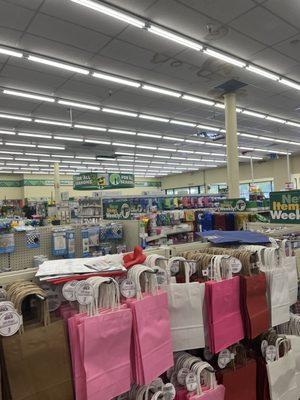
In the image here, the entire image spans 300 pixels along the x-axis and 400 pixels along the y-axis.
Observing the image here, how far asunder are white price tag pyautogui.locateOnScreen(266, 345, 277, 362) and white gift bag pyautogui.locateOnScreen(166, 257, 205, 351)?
499 mm

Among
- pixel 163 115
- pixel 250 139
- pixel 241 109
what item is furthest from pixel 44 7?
pixel 250 139

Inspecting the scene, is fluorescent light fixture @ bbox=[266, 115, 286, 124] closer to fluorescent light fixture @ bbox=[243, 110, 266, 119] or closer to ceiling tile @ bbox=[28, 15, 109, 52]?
fluorescent light fixture @ bbox=[243, 110, 266, 119]

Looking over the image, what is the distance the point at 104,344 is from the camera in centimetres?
125

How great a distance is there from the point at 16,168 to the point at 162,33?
735 inches

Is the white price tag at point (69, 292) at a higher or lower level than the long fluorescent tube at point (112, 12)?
lower

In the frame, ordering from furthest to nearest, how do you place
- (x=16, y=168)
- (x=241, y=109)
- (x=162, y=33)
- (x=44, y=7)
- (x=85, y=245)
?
(x=16, y=168), (x=241, y=109), (x=162, y=33), (x=44, y=7), (x=85, y=245)

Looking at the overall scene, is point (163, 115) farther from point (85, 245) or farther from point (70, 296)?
point (70, 296)

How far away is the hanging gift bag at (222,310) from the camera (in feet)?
5.20

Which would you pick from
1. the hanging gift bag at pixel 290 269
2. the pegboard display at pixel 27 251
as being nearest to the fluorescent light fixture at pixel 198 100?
the pegboard display at pixel 27 251

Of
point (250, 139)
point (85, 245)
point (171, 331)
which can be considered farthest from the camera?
point (250, 139)

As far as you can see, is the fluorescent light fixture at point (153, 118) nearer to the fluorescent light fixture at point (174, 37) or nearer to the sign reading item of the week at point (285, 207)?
the fluorescent light fixture at point (174, 37)

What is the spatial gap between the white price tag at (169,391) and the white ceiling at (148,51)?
4.86 meters

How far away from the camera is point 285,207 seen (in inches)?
124

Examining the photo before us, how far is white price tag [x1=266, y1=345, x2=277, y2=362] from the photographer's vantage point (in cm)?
182
